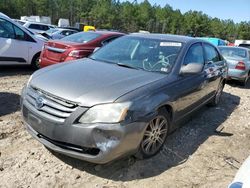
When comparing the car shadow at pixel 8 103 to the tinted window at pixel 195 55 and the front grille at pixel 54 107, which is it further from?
the tinted window at pixel 195 55

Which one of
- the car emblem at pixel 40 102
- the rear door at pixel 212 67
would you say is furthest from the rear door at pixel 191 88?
the car emblem at pixel 40 102

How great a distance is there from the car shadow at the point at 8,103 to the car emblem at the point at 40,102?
1781 millimetres

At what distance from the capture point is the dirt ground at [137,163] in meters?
3.31

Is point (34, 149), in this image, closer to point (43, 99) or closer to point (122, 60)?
point (43, 99)

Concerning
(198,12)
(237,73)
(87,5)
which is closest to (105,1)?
(87,5)

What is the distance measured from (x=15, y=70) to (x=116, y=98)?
6361 mm

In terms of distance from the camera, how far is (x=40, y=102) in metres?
3.38

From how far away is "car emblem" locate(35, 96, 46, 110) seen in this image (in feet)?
11.0

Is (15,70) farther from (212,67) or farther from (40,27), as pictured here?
(40,27)

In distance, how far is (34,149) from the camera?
3838mm

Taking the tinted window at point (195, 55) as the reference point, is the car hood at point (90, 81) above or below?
below

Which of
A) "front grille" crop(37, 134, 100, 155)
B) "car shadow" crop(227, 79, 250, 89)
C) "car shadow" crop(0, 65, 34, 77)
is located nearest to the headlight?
"front grille" crop(37, 134, 100, 155)

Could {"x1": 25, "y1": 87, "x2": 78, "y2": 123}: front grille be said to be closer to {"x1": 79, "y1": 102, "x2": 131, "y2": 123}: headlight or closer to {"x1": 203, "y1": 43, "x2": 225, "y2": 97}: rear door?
{"x1": 79, "y1": 102, "x2": 131, "y2": 123}: headlight

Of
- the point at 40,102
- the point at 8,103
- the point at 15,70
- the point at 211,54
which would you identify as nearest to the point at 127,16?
the point at 15,70
